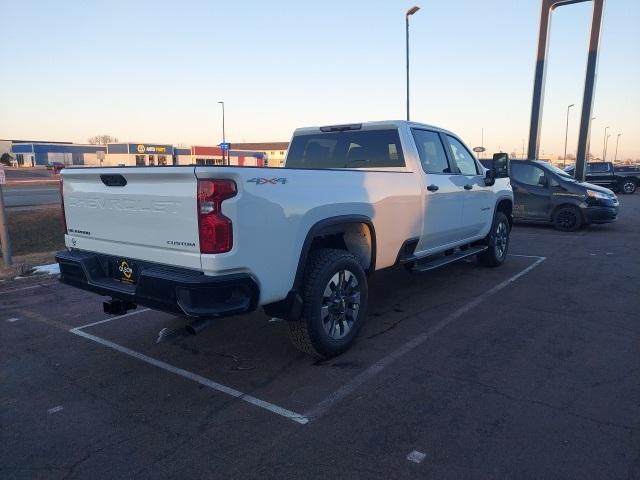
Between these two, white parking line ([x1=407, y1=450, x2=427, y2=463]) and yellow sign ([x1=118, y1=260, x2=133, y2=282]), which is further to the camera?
yellow sign ([x1=118, y1=260, x2=133, y2=282])

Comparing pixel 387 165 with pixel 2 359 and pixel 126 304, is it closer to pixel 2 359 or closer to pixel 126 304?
pixel 126 304

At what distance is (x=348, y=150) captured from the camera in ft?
18.4

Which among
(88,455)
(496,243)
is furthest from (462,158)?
(88,455)

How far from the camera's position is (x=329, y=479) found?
99.4 inches

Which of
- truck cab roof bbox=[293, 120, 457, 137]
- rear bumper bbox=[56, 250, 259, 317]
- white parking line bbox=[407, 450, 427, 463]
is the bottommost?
white parking line bbox=[407, 450, 427, 463]

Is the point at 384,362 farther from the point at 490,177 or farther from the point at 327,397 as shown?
the point at 490,177

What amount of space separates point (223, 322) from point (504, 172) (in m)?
4.53

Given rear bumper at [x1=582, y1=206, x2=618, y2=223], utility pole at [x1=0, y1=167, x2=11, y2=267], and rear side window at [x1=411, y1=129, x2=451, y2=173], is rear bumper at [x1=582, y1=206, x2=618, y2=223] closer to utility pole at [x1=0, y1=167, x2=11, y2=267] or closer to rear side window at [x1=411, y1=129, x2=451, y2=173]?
rear side window at [x1=411, y1=129, x2=451, y2=173]

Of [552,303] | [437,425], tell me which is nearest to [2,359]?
[437,425]

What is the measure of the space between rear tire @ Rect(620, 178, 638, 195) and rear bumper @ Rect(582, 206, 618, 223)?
18229mm

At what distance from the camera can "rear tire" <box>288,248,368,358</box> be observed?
375cm

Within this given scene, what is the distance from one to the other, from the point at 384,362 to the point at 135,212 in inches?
90.9

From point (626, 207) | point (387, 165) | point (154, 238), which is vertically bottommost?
point (626, 207)

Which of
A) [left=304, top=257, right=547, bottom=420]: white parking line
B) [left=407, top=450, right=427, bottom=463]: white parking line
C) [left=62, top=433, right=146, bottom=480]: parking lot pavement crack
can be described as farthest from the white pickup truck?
[left=407, top=450, right=427, bottom=463]: white parking line
